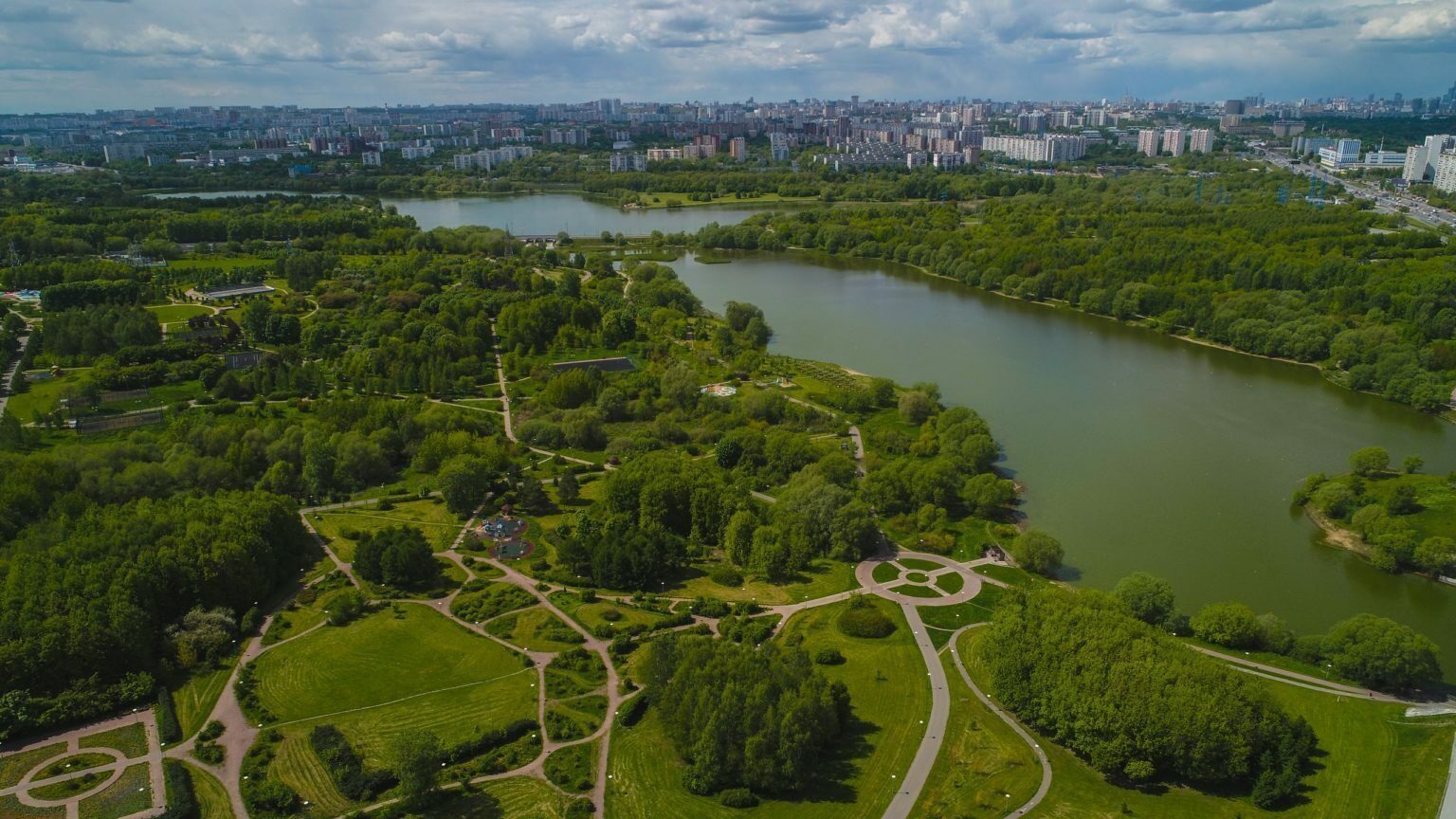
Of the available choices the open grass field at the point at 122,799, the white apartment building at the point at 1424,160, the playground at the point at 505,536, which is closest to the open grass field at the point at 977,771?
the playground at the point at 505,536

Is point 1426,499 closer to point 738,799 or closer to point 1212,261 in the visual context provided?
point 738,799

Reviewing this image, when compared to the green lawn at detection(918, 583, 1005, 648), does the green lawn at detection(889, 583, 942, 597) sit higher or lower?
higher

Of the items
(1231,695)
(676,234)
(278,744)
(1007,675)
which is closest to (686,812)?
(1007,675)

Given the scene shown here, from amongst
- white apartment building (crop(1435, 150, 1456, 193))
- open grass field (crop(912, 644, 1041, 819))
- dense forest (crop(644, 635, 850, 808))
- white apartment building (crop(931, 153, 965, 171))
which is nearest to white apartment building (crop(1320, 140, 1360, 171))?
white apartment building (crop(1435, 150, 1456, 193))

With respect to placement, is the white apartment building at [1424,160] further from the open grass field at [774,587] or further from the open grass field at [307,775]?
the open grass field at [307,775]

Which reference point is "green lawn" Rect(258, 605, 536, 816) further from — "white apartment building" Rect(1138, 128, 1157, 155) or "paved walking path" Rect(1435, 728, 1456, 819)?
"white apartment building" Rect(1138, 128, 1157, 155)

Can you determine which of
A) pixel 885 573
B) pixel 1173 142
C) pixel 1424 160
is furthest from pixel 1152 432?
pixel 1173 142

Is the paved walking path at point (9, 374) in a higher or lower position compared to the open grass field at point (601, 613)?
higher
